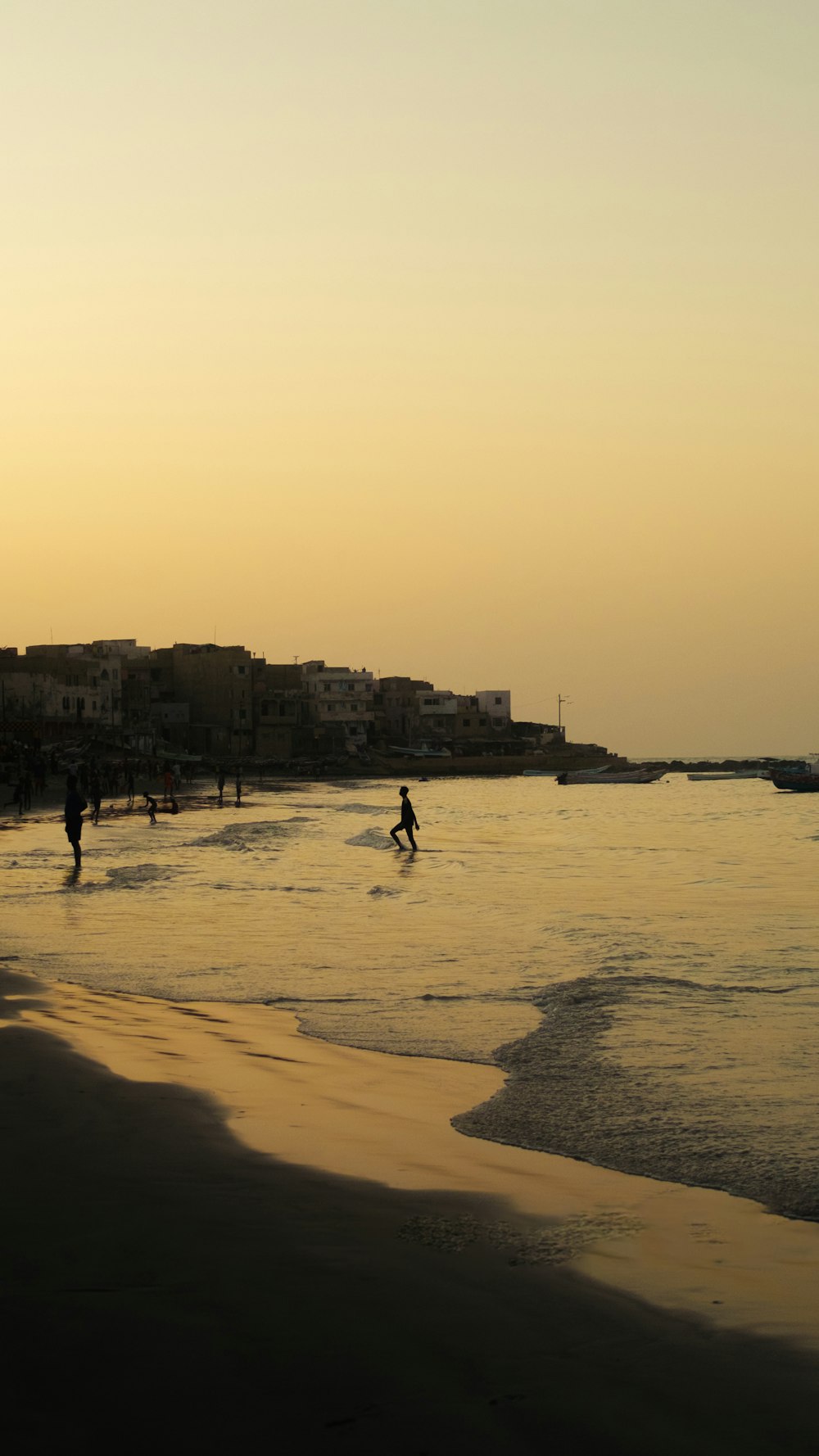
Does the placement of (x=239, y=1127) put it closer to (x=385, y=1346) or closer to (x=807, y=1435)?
(x=385, y=1346)

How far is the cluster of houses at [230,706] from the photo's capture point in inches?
4286

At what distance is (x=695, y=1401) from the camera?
12.5ft

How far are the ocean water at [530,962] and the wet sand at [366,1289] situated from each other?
0.99 meters

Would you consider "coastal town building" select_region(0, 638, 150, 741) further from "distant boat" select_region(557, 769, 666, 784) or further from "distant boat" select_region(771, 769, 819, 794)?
"distant boat" select_region(771, 769, 819, 794)

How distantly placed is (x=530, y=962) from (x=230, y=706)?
Answer: 114 meters

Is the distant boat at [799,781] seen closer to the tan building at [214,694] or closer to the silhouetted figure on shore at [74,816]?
the tan building at [214,694]

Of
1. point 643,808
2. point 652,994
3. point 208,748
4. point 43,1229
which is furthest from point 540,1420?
point 208,748

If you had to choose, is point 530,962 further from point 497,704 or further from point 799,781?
point 497,704

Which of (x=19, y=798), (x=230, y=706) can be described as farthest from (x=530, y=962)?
(x=230, y=706)

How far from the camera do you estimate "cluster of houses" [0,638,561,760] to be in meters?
109

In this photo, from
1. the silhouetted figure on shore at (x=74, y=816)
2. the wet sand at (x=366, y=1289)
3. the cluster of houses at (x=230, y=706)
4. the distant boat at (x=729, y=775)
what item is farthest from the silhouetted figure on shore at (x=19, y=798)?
the distant boat at (x=729, y=775)

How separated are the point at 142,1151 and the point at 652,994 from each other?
7699 mm

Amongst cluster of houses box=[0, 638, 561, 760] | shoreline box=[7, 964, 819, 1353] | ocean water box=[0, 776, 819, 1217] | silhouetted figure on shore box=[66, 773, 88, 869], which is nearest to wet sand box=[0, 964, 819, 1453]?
shoreline box=[7, 964, 819, 1353]

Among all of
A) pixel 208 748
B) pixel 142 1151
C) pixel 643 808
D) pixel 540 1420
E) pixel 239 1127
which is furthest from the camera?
pixel 208 748
